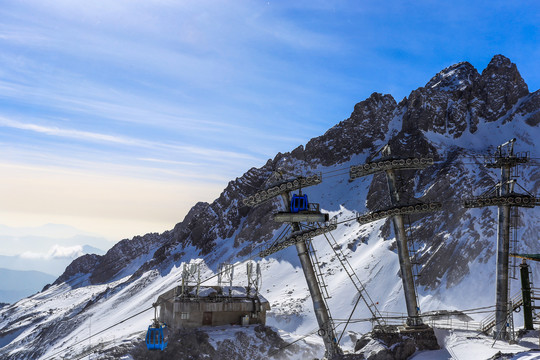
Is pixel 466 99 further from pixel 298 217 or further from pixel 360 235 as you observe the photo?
pixel 298 217

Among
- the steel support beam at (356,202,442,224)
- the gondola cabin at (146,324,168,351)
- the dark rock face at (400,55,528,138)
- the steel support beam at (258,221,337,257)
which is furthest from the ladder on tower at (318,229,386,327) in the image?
the dark rock face at (400,55,528,138)

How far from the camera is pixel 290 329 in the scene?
3130 inches

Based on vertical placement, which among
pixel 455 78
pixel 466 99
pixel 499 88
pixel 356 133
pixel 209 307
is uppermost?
pixel 455 78

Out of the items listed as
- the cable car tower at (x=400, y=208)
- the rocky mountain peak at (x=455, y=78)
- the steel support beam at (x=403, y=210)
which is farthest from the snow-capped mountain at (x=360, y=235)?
the steel support beam at (x=403, y=210)

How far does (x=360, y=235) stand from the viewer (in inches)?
4375

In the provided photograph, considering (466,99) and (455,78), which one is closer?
(466,99)

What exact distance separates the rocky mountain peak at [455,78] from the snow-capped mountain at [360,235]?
645mm

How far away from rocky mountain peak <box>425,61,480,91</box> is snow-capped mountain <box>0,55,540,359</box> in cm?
64

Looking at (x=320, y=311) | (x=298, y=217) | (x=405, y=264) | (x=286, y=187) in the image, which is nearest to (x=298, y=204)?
(x=298, y=217)

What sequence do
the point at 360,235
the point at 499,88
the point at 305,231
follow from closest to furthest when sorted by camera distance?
the point at 305,231 → the point at 360,235 → the point at 499,88

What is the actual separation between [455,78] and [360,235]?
8172 centimetres

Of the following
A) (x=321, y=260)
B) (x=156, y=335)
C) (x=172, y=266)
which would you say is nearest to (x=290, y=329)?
(x=321, y=260)

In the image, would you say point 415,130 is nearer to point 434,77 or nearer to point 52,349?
point 434,77

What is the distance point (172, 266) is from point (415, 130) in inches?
3473
